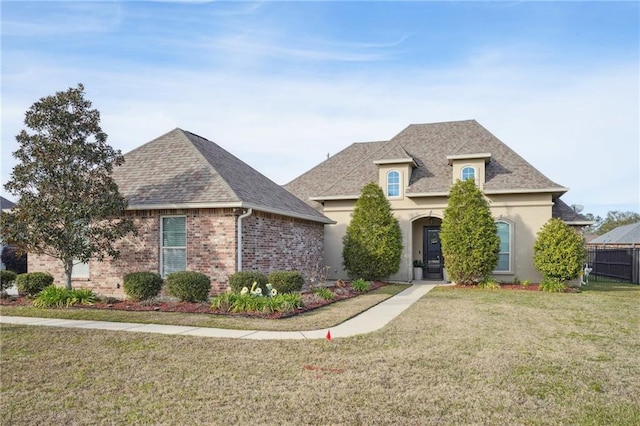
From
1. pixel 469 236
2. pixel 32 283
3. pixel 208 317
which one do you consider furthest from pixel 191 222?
pixel 469 236

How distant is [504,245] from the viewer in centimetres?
1866

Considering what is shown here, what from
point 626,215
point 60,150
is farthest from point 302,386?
point 626,215

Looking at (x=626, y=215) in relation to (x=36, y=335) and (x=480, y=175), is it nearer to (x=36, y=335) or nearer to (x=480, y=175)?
(x=480, y=175)

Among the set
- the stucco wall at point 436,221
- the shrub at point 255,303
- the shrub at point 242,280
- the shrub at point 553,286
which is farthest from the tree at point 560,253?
the shrub at point 242,280

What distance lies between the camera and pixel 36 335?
7887 millimetres

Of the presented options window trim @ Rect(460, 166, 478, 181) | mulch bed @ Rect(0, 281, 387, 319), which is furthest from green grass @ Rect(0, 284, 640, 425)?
window trim @ Rect(460, 166, 478, 181)

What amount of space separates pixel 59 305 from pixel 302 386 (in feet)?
27.7

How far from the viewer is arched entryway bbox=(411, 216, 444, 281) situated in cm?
2064

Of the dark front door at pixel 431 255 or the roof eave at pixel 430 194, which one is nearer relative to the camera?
the roof eave at pixel 430 194

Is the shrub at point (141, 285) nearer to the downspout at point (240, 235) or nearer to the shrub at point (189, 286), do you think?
the shrub at point (189, 286)

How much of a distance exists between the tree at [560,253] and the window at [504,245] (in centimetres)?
170

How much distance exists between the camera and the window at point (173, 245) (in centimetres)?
1299

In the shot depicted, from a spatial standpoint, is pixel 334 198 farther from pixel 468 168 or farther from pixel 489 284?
pixel 489 284

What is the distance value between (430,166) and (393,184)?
1.91m
